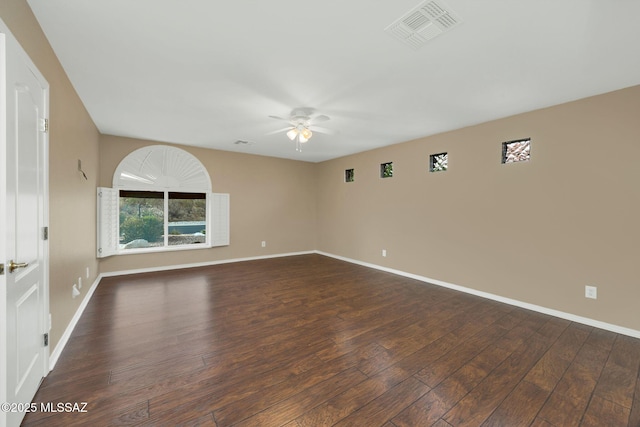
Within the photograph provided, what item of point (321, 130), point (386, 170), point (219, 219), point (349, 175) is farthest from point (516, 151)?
point (219, 219)

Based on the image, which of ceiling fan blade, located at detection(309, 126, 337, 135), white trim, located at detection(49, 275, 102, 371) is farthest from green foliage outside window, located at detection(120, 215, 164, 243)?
ceiling fan blade, located at detection(309, 126, 337, 135)

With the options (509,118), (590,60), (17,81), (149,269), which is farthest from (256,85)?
(149,269)

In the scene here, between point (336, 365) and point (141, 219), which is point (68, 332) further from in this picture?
point (141, 219)

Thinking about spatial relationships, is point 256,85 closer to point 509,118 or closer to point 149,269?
point 509,118

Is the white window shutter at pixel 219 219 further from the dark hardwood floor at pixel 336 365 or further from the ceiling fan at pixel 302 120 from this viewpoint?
the ceiling fan at pixel 302 120

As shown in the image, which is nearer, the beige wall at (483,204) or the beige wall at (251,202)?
the beige wall at (483,204)

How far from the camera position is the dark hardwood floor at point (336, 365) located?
1.63 metres

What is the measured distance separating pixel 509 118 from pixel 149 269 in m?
6.75

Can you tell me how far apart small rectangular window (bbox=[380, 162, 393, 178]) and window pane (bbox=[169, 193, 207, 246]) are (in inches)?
158

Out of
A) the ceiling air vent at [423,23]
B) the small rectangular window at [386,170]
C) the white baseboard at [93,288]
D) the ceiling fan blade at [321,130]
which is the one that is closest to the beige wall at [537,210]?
the small rectangular window at [386,170]

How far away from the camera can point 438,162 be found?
176 inches

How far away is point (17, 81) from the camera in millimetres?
1436

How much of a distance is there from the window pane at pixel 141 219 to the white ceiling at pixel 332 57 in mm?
1768

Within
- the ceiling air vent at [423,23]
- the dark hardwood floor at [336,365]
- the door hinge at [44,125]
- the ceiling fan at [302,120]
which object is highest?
the ceiling air vent at [423,23]
